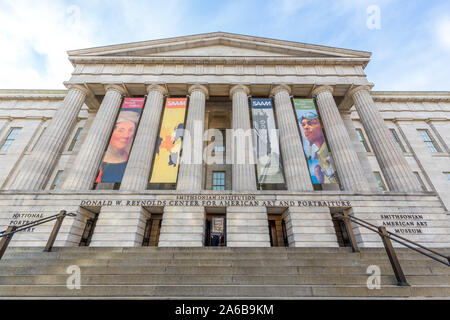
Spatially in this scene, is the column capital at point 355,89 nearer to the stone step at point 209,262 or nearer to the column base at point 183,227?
the stone step at point 209,262

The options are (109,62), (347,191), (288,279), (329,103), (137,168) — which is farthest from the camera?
(109,62)

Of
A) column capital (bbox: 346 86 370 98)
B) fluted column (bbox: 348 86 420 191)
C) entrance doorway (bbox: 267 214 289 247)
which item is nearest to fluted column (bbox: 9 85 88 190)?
entrance doorway (bbox: 267 214 289 247)

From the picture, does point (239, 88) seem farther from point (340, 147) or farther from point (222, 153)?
point (340, 147)

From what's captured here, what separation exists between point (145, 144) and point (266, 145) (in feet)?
28.4

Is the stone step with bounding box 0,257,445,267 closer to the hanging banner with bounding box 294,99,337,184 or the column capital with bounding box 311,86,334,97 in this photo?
the hanging banner with bounding box 294,99,337,184

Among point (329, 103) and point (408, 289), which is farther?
point (329, 103)

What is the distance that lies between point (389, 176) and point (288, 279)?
12.3 meters

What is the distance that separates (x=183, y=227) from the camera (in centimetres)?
1162

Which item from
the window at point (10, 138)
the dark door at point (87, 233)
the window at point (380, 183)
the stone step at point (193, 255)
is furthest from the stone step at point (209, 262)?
the window at point (10, 138)

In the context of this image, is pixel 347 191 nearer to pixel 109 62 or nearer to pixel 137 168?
pixel 137 168

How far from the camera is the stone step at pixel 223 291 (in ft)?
Answer: 17.7

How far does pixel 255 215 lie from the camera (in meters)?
12.0

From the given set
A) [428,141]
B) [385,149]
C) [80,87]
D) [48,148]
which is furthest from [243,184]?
[428,141]

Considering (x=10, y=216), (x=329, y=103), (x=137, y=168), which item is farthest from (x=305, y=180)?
(x=10, y=216)
